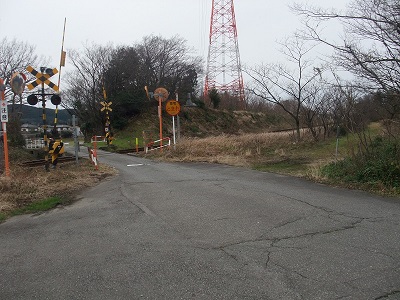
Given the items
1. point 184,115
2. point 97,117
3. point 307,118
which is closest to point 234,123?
point 184,115

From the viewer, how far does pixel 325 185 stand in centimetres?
902

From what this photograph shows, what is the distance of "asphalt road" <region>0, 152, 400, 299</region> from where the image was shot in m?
3.43

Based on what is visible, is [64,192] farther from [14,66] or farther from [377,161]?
[14,66]

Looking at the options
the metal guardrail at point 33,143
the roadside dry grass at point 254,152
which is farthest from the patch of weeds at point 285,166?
the metal guardrail at point 33,143

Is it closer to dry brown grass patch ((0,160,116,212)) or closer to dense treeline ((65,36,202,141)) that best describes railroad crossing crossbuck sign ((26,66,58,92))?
dry brown grass patch ((0,160,116,212))

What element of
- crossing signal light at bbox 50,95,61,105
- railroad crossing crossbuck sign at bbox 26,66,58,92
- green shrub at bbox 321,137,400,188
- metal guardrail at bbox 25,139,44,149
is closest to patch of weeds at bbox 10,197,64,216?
crossing signal light at bbox 50,95,61,105

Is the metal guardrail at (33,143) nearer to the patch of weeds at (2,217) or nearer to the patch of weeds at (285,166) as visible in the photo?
the patch of weeds at (285,166)

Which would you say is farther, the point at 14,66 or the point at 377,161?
the point at 14,66

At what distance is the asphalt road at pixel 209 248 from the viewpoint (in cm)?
343

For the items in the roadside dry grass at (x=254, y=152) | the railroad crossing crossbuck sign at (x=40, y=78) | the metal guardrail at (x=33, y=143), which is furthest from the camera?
the metal guardrail at (x=33, y=143)

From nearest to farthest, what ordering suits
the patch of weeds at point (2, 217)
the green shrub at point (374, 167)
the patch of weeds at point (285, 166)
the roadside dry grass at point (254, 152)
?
the patch of weeds at point (2, 217)
the green shrub at point (374, 167)
the patch of weeds at point (285, 166)
the roadside dry grass at point (254, 152)

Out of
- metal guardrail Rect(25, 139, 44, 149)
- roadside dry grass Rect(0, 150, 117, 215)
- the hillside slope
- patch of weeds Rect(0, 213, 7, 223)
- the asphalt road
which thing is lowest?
the asphalt road

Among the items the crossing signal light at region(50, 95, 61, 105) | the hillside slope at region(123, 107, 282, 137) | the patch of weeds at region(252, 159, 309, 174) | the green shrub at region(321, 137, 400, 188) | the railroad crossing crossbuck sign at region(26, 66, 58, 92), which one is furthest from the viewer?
the hillside slope at region(123, 107, 282, 137)

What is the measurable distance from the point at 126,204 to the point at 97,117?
31551 mm
